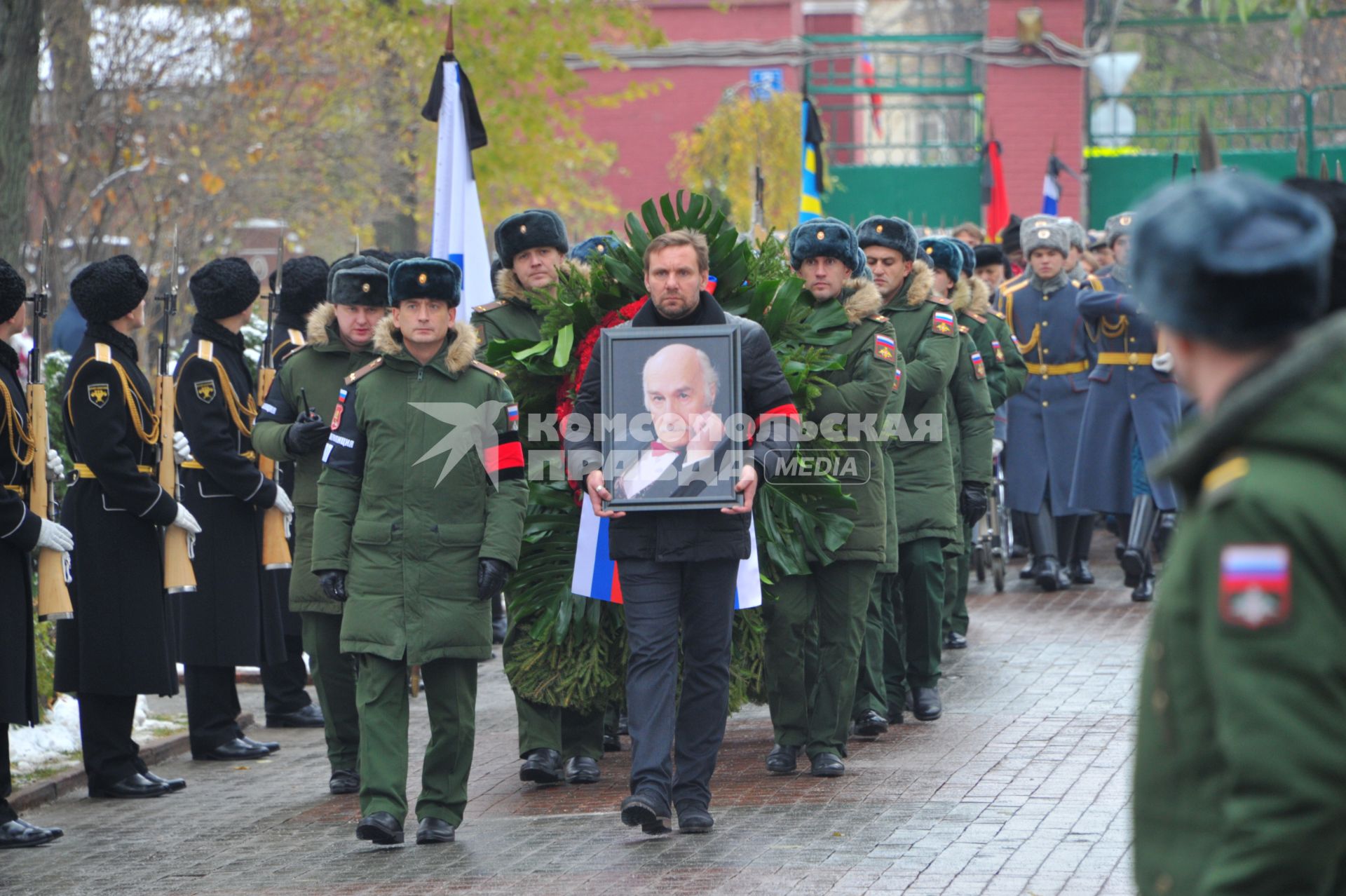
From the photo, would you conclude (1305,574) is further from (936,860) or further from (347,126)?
(347,126)

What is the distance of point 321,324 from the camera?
7.95 m

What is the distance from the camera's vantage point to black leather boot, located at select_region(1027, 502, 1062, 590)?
13164mm

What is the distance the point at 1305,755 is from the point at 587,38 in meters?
22.0

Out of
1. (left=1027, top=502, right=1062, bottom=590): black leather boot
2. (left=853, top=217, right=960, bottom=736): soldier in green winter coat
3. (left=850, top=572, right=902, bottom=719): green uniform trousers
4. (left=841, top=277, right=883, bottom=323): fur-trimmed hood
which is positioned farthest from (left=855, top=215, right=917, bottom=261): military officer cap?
(left=1027, top=502, right=1062, bottom=590): black leather boot

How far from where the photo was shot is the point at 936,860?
242 inches

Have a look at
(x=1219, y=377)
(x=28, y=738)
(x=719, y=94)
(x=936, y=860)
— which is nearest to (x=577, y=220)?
Result: (x=719, y=94)

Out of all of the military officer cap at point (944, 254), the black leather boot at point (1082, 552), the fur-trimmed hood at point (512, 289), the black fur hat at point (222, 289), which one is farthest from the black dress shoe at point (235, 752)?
the black leather boot at point (1082, 552)

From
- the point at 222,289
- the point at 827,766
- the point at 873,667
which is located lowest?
the point at 827,766

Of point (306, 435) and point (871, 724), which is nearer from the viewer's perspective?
point (306, 435)

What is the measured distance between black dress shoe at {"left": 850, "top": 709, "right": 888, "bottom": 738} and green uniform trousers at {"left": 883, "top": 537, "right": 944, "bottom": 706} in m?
0.45

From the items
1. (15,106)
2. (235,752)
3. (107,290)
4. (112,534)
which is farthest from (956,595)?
(15,106)

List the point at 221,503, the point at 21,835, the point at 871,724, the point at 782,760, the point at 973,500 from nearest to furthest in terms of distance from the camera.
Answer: the point at 21,835 < the point at 782,760 < the point at 871,724 < the point at 221,503 < the point at 973,500

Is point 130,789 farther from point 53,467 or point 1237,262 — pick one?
point 1237,262

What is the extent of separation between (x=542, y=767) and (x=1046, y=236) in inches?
266
